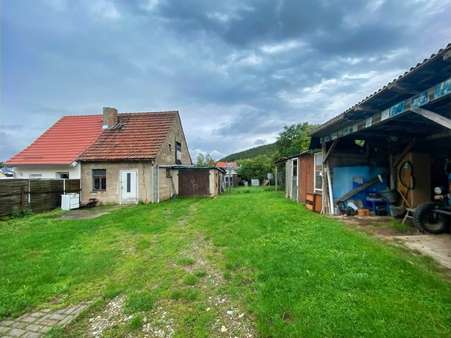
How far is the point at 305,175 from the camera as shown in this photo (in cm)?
1102

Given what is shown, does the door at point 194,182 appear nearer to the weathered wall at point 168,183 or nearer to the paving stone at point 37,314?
the weathered wall at point 168,183

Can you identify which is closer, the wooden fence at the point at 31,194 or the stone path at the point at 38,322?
the stone path at the point at 38,322

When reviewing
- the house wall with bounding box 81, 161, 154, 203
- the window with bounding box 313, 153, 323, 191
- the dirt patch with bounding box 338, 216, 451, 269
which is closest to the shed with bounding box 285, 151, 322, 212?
the window with bounding box 313, 153, 323, 191

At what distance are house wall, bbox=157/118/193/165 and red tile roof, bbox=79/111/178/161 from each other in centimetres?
50

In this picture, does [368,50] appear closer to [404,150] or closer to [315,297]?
[404,150]

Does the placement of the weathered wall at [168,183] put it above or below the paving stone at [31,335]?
above

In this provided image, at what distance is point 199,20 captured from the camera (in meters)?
8.25

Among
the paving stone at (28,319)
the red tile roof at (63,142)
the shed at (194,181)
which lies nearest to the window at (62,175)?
the red tile roof at (63,142)

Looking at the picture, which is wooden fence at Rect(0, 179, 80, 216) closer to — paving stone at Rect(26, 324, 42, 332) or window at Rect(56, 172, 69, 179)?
window at Rect(56, 172, 69, 179)

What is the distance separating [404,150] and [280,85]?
884 centimetres

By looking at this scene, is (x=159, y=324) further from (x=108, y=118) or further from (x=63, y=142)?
(x=63, y=142)

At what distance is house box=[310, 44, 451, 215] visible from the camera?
152 inches

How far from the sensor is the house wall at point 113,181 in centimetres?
1348

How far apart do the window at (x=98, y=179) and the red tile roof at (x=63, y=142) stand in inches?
76.4
